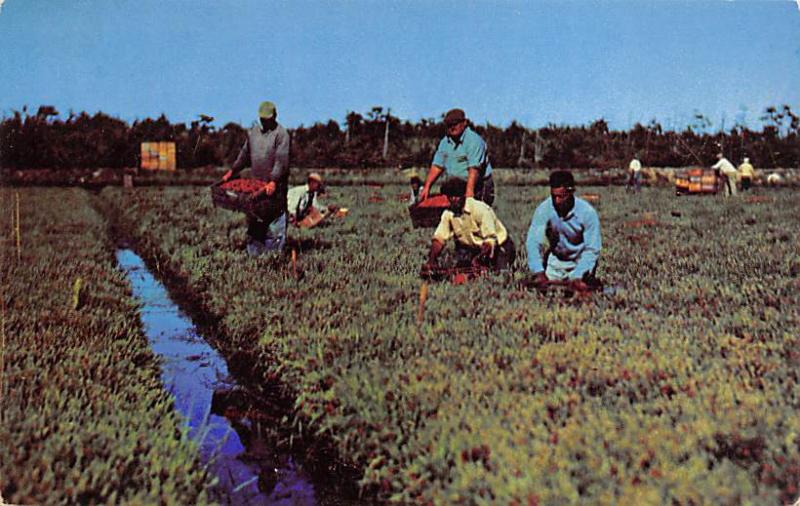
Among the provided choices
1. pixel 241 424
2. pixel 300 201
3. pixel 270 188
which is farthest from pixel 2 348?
pixel 300 201

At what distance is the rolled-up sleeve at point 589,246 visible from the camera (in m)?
5.88

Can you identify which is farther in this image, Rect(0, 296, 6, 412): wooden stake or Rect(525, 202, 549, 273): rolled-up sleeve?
Rect(525, 202, 549, 273): rolled-up sleeve

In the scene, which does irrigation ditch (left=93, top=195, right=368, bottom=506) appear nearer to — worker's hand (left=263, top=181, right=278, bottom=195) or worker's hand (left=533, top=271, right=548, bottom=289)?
worker's hand (left=263, top=181, right=278, bottom=195)

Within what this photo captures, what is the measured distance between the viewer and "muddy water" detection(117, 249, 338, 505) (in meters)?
4.01

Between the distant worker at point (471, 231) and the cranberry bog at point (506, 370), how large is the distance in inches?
10.5

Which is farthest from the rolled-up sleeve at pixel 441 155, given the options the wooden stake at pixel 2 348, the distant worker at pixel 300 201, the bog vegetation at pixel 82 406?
the wooden stake at pixel 2 348

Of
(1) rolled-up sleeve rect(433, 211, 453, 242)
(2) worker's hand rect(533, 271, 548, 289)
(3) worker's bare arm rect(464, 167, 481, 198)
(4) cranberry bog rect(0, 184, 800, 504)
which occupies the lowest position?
(4) cranberry bog rect(0, 184, 800, 504)

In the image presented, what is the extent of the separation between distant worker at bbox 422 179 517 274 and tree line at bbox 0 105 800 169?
37.7 feet

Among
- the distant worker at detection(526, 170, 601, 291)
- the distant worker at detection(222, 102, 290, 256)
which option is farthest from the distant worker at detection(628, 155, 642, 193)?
the distant worker at detection(526, 170, 601, 291)

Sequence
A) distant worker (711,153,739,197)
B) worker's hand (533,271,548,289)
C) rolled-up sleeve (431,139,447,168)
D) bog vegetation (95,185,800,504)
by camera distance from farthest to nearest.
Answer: distant worker (711,153,739,197)
rolled-up sleeve (431,139,447,168)
worker's hand (533,271,548,289)
bog vegetation (95,185,800,504)

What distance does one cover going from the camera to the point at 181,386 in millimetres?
5656

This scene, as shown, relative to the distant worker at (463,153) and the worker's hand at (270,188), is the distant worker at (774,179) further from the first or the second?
the worker's hand at (270,188)

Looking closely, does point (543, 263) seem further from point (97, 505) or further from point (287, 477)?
point (97, 505)

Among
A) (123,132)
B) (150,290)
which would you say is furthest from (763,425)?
(123,132)
